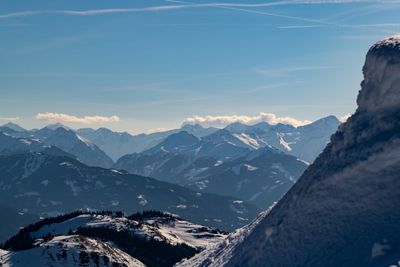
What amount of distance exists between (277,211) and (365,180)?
30.8 feet

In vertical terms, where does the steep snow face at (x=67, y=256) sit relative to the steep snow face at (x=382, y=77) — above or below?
below

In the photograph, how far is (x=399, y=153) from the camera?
41.8 meters

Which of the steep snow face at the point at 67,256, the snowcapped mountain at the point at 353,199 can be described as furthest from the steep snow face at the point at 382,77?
the steep snow face at the point at 67,256

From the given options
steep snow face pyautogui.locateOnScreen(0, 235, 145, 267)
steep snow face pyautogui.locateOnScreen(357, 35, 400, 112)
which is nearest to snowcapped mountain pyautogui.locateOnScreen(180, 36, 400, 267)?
steep snow face pyautogui.locateOnScreen(357, 35, 400, 112)

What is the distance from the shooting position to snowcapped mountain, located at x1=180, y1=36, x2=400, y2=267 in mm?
40938

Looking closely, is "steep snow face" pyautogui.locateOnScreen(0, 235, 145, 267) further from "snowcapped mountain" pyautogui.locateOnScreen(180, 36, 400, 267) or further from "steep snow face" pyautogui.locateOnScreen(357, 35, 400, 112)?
"steep snow face" pyautogui.locateOnScreen(357, 35, 400, 112)

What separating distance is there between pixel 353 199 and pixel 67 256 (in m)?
124

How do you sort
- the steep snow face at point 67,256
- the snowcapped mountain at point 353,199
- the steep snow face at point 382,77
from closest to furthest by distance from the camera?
the snowcapped mountain at point 353,199, the steep snow face at point 382,77, the steep snow face at point 67,256

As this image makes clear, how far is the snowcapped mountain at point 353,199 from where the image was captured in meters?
40.9

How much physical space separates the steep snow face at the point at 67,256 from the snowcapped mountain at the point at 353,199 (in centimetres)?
11056

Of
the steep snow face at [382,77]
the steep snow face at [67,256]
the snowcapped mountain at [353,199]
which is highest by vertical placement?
the steep snow face at [382,77]

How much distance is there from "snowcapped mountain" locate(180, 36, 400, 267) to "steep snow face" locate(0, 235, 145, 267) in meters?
111

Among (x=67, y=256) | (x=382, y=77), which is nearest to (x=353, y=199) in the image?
(x=382, y=77)

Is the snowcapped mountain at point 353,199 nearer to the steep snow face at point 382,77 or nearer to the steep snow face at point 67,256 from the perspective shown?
the steep snow face at point 382,77
